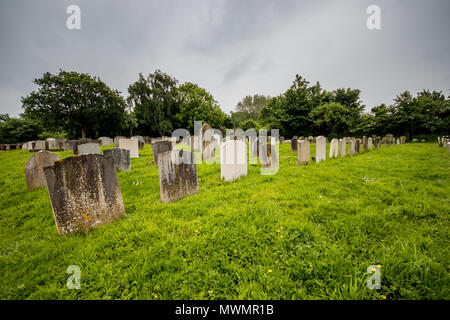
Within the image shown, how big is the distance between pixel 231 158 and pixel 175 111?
3028 centimetres

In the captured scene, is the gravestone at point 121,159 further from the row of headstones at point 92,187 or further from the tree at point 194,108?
the tree at point 194,108

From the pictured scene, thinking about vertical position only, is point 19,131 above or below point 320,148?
above

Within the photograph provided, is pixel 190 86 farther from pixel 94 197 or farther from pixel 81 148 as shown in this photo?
pixel 94 197

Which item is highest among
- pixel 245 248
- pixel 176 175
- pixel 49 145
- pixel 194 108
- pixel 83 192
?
pixel 194 108

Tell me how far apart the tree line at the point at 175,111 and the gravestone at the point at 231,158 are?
914 inches

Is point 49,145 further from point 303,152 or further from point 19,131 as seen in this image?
point 303,152

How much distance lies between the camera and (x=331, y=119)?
73.9ft

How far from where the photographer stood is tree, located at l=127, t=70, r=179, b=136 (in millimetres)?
26766

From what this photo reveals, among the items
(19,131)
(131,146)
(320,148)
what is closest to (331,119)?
(320,148)

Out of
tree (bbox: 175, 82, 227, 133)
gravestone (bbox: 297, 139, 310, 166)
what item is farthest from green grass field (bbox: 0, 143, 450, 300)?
tree (bbox: 175, 82, 227, 133)

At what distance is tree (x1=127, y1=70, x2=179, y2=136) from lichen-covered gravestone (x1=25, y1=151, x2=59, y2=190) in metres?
25.5

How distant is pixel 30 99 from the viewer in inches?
823
